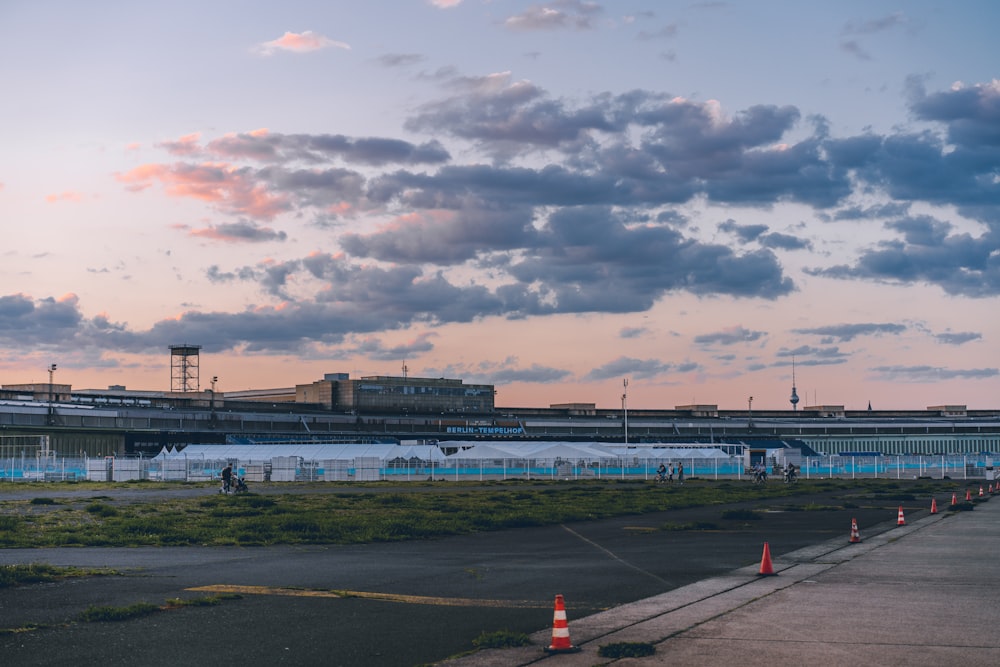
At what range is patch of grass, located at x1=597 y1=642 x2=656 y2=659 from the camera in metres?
12.6

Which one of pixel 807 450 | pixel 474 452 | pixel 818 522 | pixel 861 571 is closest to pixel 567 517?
pixel 818 522

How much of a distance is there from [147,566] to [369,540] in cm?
815

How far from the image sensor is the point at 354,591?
61.3 feet

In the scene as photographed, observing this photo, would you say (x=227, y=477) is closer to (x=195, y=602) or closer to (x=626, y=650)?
(x=195, y=602)

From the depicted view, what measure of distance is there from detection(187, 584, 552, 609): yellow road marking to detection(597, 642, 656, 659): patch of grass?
4001 mm

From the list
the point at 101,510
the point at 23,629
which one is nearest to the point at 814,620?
the point at 23,629

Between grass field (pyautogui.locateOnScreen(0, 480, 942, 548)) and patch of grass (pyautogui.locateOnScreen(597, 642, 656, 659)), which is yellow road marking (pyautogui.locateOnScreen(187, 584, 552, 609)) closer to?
patch of grass (pyautogui.locateOnScreen(597, 642, 656, 659))

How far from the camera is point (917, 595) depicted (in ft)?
58.3

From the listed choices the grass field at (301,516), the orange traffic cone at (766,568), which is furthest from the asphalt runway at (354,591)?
the grass field at (301,516)

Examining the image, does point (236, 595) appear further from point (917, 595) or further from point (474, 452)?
point (474, 452)

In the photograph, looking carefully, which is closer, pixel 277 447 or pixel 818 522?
pixel 818 522

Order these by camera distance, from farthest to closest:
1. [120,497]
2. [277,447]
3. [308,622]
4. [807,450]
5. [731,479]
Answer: [807,450] → [277,447] → [731,479] → [120,497] → [308,622]

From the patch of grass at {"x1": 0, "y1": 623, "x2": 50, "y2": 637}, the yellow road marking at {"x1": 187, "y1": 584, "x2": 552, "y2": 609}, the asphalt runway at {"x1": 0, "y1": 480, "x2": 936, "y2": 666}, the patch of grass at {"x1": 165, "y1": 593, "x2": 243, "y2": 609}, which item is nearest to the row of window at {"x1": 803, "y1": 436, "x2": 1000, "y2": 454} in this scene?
the asphalt runway at {"x1": 0, "y1": 480, "x2": 936, "y2": 666}

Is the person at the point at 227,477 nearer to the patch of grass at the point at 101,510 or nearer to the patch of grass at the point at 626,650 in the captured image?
the patch of grass at the point at 101,510
